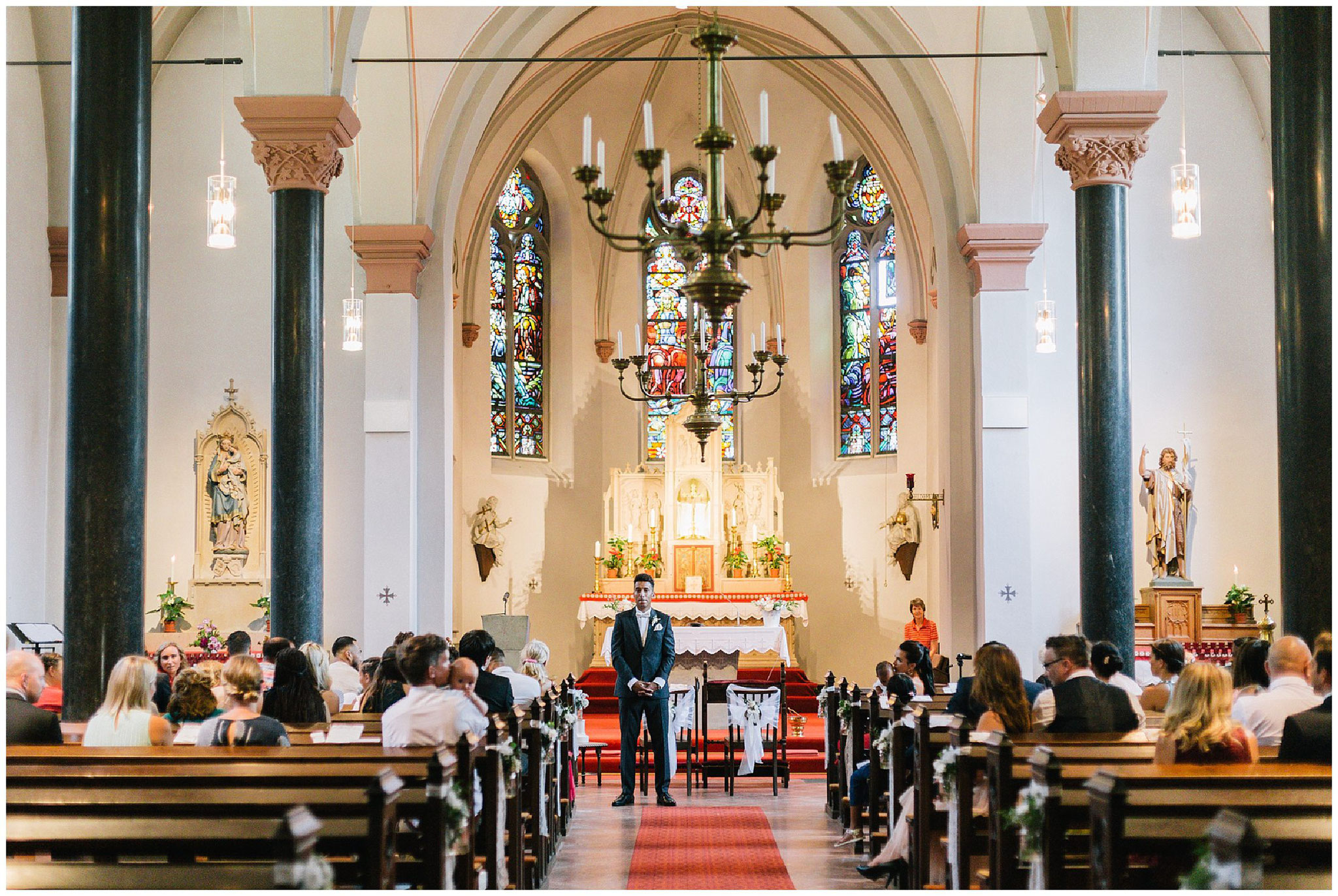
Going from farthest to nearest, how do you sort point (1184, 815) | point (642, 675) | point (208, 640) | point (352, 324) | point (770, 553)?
1. point (770, 553)
2. point (208, 640)
3. point (352, 324)
4. point (642, 675)
5. point (1184, 815)

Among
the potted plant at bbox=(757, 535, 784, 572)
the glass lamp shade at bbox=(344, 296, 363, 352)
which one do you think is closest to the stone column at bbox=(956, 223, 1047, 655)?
the potted plant at bbox=(757, 535, 784, 572)

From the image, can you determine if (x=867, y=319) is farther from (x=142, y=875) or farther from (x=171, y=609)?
(x=142, y=875)

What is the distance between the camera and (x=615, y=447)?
66.3 feet

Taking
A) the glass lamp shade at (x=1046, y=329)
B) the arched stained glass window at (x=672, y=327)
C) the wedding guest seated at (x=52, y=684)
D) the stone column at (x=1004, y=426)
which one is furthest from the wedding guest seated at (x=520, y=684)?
the arched stained glass window at (x=672, y=327)

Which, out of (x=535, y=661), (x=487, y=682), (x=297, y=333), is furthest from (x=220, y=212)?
(x=487, y=682)

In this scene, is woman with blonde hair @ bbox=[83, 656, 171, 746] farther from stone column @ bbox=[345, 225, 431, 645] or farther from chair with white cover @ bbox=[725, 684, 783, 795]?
stone column @ bbox=[345, 225, 431, 645]

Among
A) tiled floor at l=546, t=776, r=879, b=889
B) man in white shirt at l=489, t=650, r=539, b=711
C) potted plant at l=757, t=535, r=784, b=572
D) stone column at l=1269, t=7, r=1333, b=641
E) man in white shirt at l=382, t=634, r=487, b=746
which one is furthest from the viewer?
potted plant at l=757, t=535, r=784, b=572

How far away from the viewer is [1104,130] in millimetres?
9453

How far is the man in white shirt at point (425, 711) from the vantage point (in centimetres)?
556

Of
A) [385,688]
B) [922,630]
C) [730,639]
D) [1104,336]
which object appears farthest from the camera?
[730,639]

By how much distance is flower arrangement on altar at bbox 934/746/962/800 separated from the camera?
5.36 m

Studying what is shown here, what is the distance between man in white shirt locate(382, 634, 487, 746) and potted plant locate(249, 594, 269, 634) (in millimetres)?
8926

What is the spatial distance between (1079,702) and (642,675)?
4174 mm

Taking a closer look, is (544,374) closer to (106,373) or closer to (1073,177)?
(1073,177)
